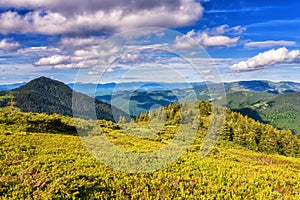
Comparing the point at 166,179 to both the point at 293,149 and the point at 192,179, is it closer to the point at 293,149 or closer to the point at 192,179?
the point at 192,179

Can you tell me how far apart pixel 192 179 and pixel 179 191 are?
4.40 ft

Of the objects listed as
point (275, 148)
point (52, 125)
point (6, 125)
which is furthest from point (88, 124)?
point (275, 148)

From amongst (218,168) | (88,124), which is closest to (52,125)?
(88,124)

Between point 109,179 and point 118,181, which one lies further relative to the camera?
point 109,179

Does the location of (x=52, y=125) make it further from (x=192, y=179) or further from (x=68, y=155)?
(x=192, y=179)

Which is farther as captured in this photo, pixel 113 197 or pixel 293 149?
pixel 293 149

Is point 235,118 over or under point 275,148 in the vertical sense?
over

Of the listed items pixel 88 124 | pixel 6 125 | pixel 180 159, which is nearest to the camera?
pixel 180 159

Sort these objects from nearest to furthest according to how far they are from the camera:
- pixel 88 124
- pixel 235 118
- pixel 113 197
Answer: pixel 113 197 → pixel 88 124 → pixel 235 118

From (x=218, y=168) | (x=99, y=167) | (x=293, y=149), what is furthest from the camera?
(x=293, y=149)

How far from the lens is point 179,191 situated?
32.1 feet

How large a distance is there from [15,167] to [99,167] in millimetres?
3320

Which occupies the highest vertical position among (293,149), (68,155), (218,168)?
(68,155)

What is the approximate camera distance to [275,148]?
10038cm
